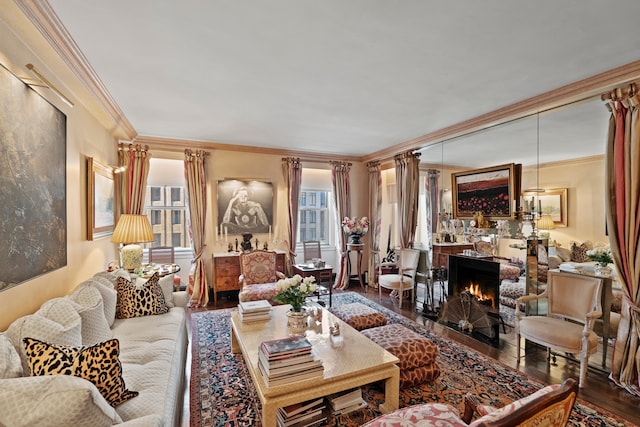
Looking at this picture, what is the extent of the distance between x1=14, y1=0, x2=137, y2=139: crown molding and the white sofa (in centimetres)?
177

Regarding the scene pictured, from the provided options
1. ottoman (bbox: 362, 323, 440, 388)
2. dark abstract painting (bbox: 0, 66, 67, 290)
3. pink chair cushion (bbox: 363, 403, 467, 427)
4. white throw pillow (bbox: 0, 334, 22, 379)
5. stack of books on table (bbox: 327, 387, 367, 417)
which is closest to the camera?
white throw pillow (bbox: 0, 334, 22, 379)

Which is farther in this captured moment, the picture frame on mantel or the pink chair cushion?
the picture frame on mantel

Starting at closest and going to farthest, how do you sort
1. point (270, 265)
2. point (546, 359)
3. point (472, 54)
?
point (472, 54), point (546, 359), point (270, 265)

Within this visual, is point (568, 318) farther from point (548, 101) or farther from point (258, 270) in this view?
point (258, 270)

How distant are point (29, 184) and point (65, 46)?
104 cm

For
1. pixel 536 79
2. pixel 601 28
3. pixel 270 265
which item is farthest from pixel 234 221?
pixel 601 28

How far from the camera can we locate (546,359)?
305 centimetres

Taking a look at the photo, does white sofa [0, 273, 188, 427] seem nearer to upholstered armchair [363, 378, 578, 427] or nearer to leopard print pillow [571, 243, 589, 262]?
upholstered armchair [363, 378, 578, 427]

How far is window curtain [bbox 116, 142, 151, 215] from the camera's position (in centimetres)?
457

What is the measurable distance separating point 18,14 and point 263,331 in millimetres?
2703

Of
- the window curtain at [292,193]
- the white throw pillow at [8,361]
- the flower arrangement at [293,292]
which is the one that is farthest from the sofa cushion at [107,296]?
the window curtain at [292,193]

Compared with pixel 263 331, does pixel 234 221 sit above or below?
above

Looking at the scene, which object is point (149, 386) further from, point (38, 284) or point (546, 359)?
point (546, 359)

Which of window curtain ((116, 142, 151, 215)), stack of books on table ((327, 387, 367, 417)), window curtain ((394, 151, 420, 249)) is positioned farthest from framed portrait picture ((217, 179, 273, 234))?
stack of books on table ((327, 387, 367, 417))
